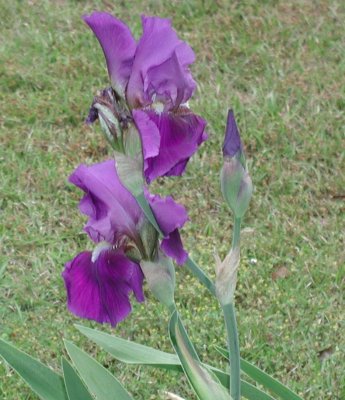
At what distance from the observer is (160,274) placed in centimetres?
127

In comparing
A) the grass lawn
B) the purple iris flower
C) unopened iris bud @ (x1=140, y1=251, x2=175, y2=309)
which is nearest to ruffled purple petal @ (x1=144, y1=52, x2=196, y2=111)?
the purple iris flower

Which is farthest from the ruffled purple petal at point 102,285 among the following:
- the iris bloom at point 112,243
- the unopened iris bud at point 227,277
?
the unopened iris bud at point 227,277

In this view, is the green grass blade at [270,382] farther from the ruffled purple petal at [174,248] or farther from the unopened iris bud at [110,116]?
the unopened iris bud at [110,116]

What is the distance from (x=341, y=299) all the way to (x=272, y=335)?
0.87 feet

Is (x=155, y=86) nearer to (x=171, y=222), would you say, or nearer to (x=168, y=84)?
(x=168, y=84)

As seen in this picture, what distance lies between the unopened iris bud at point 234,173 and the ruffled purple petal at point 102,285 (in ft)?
0.63

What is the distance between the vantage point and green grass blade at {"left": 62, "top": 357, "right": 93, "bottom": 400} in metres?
1.47

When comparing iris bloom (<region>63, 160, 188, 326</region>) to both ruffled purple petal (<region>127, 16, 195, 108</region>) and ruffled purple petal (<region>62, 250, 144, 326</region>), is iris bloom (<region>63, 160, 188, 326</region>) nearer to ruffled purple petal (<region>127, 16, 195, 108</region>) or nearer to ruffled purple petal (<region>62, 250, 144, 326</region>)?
ruffled purple petal (<region>62, 250, 144, 326</region>)

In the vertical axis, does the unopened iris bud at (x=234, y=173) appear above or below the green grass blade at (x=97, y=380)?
above

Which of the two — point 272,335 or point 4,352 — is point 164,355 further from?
point 272,335

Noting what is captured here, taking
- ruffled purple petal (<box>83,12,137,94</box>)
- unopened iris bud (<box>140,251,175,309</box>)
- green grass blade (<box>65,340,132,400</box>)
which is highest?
ruffled purple petal (<box>83,12,137,94</box>)

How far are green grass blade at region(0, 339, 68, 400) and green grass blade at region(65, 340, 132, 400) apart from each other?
0.05 m

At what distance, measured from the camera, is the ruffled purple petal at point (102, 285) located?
1305 mm

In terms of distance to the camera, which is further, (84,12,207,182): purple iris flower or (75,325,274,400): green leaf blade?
(75,325,274,400): green leaf blade
